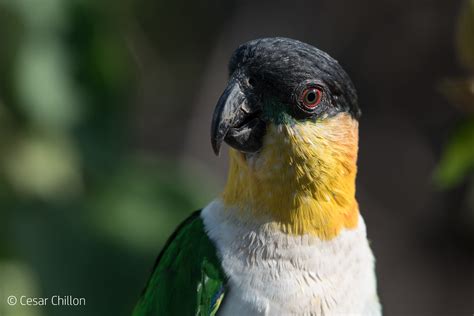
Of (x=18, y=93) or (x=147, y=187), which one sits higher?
(x=18, y=93)

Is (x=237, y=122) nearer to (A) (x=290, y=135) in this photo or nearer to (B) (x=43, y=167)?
(A) (x=290, y=135)

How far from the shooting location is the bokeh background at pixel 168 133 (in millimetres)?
3721

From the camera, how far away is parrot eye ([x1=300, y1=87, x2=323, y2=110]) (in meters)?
2.46

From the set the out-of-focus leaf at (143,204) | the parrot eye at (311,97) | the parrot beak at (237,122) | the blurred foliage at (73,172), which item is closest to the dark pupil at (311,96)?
the parrot eye at (311,97)

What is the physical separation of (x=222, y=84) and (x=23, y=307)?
3.19m

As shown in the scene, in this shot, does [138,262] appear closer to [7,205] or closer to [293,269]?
[7,205]

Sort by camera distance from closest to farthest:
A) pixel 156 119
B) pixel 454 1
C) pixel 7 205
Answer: pixel 7 205 → pixel 454 1 → pixel 156 119

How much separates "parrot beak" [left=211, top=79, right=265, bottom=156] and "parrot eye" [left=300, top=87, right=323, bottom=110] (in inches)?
5.9

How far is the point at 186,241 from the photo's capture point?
2.82 m

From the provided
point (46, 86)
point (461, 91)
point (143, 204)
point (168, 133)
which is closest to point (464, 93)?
point (461, 91)

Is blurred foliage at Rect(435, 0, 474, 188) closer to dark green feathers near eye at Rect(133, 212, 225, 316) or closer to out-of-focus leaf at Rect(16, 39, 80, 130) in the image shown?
dark green feathers near eye at Rect(133, 212, 225, 316)

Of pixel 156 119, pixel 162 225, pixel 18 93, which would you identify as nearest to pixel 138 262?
pixel 162 225

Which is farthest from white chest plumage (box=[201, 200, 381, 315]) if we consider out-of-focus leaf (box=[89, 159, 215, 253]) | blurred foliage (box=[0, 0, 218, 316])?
out-of-focus leaf (box=[89, 159, 215, 253])

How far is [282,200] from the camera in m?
2.60
